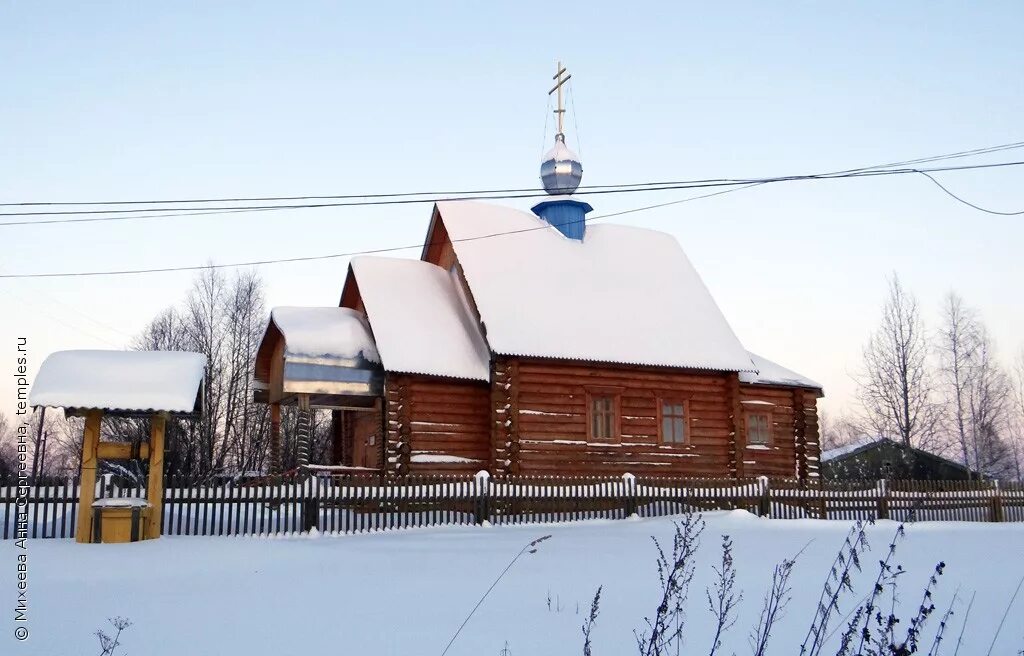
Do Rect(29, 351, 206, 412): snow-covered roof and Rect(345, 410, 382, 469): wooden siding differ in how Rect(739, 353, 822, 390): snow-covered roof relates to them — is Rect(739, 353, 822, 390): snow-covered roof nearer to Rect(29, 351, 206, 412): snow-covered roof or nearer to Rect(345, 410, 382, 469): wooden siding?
Rect(345, 410, 382, 469): wooden siding

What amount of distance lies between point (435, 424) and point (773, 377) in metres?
10.7

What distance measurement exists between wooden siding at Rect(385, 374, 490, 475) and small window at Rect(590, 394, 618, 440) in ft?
9.31

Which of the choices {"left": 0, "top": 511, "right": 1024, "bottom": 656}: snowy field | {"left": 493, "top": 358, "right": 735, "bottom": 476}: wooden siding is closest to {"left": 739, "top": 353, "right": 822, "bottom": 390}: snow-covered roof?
{"left": 493, "top": 358, "right": 735, "bottom": 476}: wooden siding

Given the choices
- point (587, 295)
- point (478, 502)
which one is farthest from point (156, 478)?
point (587, 295)

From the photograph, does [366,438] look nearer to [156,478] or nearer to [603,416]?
[603,416]

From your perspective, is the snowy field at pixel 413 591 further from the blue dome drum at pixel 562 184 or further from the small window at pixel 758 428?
the blue dome drum at pixel 562 184

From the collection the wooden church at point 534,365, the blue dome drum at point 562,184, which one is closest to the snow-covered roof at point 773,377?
the wooden church at point 534,365

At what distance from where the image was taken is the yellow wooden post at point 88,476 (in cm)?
1347

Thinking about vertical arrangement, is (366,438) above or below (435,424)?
below

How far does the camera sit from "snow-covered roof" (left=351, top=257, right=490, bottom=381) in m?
20.8

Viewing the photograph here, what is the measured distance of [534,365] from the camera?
861 inches

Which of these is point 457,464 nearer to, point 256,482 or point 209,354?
point 256,482

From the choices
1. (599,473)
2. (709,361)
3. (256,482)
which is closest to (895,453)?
(709,361)

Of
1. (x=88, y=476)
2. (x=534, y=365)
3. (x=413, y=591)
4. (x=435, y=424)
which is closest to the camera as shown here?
(x=413, y=591)
